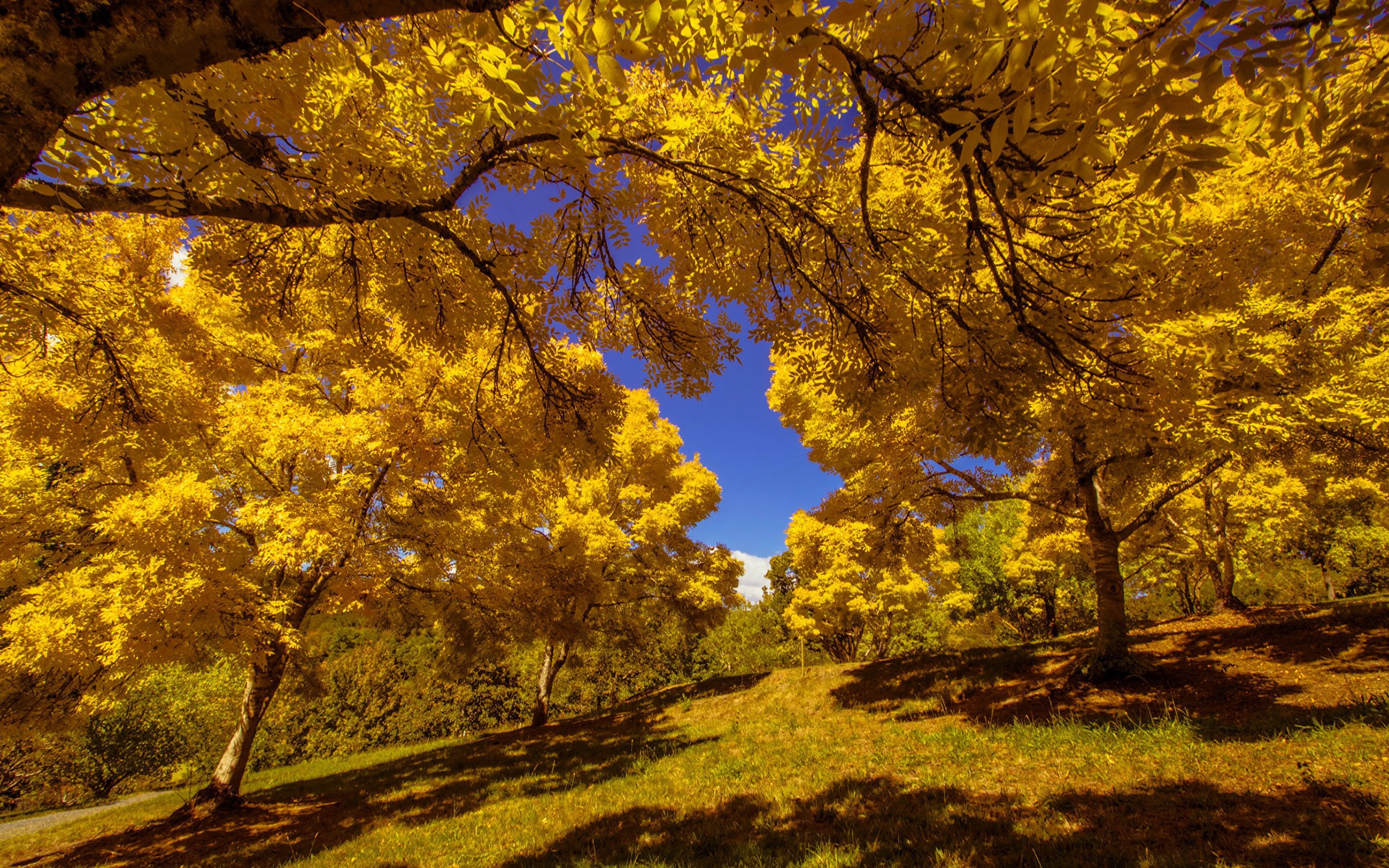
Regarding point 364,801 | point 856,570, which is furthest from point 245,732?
point 856,570

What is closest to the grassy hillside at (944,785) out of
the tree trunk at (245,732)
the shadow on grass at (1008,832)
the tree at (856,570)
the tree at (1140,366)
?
the shadow on grass at (1008,832)

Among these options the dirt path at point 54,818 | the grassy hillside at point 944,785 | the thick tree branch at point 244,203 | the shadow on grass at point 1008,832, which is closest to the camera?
the thick tree branch at point 244,203

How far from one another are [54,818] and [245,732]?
8619mm

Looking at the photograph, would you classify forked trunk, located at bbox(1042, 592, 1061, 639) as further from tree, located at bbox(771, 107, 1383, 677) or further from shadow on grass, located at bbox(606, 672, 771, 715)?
tree, located at bbox(771, 107, 1383, 677)

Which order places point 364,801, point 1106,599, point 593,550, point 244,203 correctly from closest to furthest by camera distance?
point 244,203
point 1106,599
point 364,801
point 593,550

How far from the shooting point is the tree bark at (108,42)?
Answer: 136cm

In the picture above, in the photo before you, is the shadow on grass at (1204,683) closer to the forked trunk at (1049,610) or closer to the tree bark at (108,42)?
the tree bark at (108,42)

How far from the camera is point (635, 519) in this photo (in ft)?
48.5

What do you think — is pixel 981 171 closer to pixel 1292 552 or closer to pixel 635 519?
pixel 635 519

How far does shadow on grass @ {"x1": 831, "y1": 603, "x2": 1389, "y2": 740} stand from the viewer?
18.5 ft

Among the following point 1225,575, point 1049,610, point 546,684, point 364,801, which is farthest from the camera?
point 1049,610

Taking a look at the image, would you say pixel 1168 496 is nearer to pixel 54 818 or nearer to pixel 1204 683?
pixel 1204 683

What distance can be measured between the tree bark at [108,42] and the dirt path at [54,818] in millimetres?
16289

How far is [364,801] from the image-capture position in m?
8.39
